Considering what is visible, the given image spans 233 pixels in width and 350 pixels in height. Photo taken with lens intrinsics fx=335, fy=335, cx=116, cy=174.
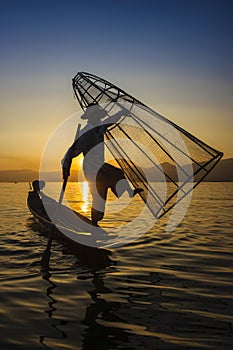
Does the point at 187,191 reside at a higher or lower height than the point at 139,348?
higher

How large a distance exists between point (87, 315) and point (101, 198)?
4.82 meters

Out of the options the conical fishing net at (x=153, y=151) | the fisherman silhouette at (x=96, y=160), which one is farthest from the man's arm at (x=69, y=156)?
the conical fishing net at (x=153, y=151)

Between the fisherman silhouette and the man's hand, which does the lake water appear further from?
the man's hand

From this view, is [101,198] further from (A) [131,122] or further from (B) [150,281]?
(B) [150,281]

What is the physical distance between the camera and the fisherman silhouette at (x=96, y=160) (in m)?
9.76

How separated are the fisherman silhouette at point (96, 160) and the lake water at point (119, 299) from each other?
1959 millimetres

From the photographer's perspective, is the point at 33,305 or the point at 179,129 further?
the point at 179,129

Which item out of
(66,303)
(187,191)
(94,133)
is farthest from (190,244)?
(66,303)

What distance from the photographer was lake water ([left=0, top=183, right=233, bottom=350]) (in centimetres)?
471

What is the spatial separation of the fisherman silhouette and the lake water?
1959 mm

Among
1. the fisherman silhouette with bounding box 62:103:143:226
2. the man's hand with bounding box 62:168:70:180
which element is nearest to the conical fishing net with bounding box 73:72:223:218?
the fisherman silhouette with bounding box 62:103:143:226

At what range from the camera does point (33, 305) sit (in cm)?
598

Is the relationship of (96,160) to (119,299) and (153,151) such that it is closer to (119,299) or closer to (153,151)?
(153,151)

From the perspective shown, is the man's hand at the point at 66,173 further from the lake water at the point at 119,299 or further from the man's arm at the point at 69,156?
the lake water at the point at 119,299
